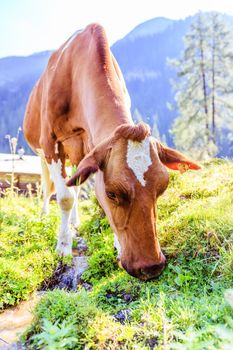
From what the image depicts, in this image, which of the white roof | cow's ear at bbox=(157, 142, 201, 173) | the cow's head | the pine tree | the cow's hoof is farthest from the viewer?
the pine tree

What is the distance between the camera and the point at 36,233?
4.80 metres

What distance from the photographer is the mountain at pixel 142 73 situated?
136 metres

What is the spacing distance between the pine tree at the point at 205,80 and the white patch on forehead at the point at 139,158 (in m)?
23.5

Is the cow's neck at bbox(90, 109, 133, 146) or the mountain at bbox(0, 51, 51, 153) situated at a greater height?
the cow's neck at bbox(90, 109, 133, 146)

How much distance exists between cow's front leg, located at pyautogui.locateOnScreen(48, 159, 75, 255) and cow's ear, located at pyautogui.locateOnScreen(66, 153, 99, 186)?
6.52 ft

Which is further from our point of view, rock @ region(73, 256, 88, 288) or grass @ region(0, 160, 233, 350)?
rock @ region(73, 256, 88, 288)

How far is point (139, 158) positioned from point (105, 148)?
1.02 feet

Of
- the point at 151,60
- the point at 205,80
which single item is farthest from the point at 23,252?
the point at 151,60

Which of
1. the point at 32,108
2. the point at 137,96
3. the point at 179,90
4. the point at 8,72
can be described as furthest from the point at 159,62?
the point at 32,108

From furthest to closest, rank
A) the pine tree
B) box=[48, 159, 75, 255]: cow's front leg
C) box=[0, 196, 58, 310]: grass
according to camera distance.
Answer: the pine tree
box=[48, 159, 75, 255]: cow's front leg
box=[0, 196, 58, 310]: grass

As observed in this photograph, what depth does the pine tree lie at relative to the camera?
26031 mm

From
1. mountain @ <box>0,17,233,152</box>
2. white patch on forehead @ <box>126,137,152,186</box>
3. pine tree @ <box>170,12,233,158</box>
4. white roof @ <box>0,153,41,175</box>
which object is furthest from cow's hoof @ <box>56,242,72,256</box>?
mountain @ <box>0,17,233,152</box>

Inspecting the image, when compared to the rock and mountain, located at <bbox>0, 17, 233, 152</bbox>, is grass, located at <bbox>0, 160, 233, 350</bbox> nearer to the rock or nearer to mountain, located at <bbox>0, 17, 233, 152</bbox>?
the rock

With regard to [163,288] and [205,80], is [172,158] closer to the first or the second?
[163,288]
